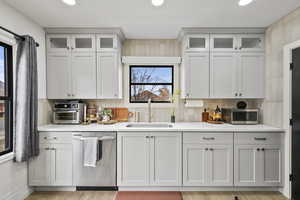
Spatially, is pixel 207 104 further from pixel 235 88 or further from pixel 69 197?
pixel 69 197

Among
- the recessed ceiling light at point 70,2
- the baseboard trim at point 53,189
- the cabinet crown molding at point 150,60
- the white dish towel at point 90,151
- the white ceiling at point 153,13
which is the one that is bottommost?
the baseboard trim at point 53,189

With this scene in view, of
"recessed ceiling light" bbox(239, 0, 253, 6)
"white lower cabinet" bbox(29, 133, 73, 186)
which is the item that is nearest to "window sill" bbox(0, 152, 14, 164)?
"white lower cabinet" bbox(29, 133, 73, 186)

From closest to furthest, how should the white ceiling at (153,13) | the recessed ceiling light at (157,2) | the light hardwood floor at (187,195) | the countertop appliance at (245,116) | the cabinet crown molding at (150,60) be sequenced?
the recessed ceiling light at (157,2) → the white ceiling at (153,13) → the light hardwood floor at (187,195) → the countertop appliance at (245,116) → the cabinet crown molding at (150,60)

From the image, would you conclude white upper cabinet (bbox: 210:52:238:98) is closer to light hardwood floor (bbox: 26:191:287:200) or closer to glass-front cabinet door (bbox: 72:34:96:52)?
light hardwood floor (bbox: 26:191:287:200)

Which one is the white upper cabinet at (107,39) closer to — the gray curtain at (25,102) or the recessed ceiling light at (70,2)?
the recessed ceiling light at (70,2)

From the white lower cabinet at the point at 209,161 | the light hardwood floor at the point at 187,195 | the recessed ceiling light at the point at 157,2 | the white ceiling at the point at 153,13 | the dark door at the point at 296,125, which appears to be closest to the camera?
the recessed ceiling light at the point at 157,2

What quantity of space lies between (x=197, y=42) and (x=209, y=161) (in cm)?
195

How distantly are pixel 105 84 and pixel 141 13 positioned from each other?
1255 mm

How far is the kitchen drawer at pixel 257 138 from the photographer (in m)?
2.68

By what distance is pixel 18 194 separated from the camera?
2.51 metres

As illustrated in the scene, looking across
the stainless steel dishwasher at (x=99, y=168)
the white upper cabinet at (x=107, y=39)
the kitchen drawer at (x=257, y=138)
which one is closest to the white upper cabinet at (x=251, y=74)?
the kitchen drawer at (x=257, y=138)

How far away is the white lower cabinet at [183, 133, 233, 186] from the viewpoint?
2703mm

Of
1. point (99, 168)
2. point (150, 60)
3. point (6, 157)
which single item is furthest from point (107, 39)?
point (6, 157)

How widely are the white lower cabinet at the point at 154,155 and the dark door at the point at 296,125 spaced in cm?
151
